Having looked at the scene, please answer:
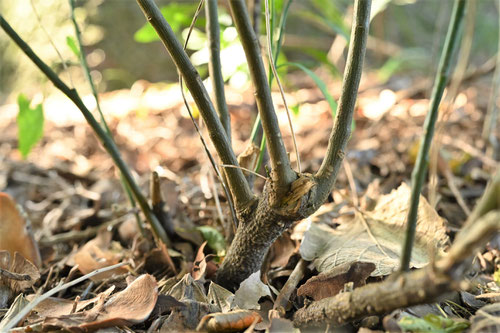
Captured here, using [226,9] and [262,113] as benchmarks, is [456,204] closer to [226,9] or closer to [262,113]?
[262,113]

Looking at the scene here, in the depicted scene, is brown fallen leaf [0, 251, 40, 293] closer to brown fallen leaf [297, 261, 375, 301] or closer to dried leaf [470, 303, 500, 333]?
brown fallen leaf [297, 261, 375, 301]

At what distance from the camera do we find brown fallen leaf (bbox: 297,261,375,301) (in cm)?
68

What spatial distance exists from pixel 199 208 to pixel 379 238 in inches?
18.6

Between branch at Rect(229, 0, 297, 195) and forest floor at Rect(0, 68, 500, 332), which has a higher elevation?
branch at Rect(229, 0, 297, 195)

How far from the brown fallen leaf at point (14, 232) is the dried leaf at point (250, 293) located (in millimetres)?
→ 497

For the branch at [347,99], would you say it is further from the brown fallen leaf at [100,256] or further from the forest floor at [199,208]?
the brown fallen leaf at [100,256]

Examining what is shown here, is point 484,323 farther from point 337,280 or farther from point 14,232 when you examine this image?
point 14,232

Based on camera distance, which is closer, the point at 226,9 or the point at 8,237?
the point at 8,237

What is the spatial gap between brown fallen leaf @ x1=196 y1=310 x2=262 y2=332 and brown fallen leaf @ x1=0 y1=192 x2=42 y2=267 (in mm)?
509

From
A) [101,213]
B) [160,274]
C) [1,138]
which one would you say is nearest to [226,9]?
[101,213]

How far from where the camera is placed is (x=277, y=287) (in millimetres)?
849

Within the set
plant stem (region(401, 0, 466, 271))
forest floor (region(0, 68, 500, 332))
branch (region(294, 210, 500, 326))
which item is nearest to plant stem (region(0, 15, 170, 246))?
forest floor (region(0, 68, 500, 332))

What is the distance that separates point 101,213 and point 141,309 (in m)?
0.70

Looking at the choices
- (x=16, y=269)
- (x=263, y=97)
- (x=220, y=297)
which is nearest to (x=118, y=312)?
(x=220, y=297)
